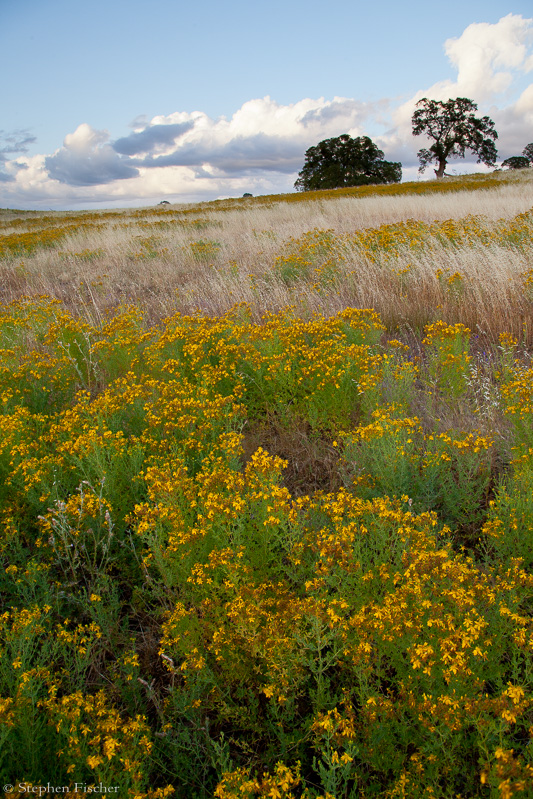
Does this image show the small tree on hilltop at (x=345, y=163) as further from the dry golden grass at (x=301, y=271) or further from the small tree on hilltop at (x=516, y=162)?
the dry golden grass at (x=301, y=271)

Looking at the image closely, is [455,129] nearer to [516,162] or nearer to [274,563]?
[516,162]

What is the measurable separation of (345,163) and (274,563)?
55.6m

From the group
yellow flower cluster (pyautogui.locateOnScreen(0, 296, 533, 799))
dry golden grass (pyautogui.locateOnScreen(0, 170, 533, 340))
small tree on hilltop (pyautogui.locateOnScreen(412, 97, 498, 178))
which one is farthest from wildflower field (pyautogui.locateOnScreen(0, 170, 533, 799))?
small tree on hilltop (pyautogui.locateOnScreen(412, 97, 498, 178))

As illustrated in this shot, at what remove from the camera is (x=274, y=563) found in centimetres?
237

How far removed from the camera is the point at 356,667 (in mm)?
1607

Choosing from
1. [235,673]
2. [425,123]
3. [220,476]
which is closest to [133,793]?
[235,673]

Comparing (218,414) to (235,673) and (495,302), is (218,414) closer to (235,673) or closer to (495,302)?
(235,673)

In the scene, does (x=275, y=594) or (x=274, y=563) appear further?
(x=274, y=563)

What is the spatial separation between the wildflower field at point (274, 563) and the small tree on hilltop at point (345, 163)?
48.5m

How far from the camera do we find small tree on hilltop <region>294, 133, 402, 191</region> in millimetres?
48000

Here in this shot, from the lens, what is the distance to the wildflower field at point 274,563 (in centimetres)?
152

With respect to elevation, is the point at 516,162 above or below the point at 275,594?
above

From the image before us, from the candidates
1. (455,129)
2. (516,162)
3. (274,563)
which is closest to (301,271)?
(274,563)

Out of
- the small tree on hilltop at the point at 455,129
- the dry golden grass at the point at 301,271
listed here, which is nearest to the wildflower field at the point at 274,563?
the dry golden grass at the point at 301,271
